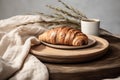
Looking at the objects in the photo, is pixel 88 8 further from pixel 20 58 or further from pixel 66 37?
pixel 20 58

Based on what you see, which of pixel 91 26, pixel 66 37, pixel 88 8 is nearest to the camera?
pixel 66 37

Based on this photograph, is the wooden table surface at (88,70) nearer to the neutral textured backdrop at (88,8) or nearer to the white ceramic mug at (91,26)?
the white ceramic mug at (91,26)

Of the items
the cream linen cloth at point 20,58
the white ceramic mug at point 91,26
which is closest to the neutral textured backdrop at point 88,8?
the white ceramic mug at point 91,26

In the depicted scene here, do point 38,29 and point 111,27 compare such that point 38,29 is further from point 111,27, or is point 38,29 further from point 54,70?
point 111,27

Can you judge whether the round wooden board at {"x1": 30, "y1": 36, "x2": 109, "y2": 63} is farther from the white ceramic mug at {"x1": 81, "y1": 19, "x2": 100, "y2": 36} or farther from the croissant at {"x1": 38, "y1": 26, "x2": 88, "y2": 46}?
the white ceramic mug at {"x1": 81, "y1": 19, "x2": 100, "y2": 36}

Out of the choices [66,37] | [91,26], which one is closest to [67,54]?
[66,37]

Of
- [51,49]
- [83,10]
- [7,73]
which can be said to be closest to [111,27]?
[83,10]

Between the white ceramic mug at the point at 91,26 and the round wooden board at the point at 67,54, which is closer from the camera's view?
the round wooden board at the point at 67,54
